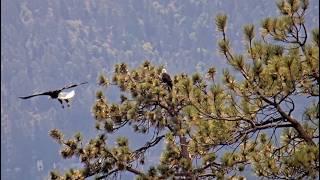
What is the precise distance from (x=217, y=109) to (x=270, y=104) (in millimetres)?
564

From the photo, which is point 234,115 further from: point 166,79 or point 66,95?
point 66,95

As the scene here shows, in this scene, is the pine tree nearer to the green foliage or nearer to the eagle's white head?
the green foliage

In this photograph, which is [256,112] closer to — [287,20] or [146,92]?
[287,20]

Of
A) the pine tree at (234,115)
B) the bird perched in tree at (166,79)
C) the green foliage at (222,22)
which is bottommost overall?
the pine tree at (234,115)

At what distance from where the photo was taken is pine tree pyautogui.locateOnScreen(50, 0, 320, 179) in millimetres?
5852

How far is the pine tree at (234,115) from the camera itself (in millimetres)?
5852

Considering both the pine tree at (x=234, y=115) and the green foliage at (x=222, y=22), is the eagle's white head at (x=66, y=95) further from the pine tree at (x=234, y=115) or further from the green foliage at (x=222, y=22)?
the green foliage at (x=222, y=22)

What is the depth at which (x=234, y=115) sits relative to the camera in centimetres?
624

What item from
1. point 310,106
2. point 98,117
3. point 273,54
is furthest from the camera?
point 98,117

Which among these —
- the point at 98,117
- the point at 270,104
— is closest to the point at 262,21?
the point at 270,104

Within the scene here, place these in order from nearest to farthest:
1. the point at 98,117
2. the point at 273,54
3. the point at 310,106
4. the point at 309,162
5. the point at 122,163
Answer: the point at 309,162
the point at 273,54
the point at 310,106
the point at 122,163
the point at 98,117

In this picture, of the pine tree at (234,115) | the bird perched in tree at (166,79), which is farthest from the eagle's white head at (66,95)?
the bird perched in tree at (166,79)

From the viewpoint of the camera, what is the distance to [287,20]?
6082mm

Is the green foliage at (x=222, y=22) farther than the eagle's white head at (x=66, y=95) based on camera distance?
No
